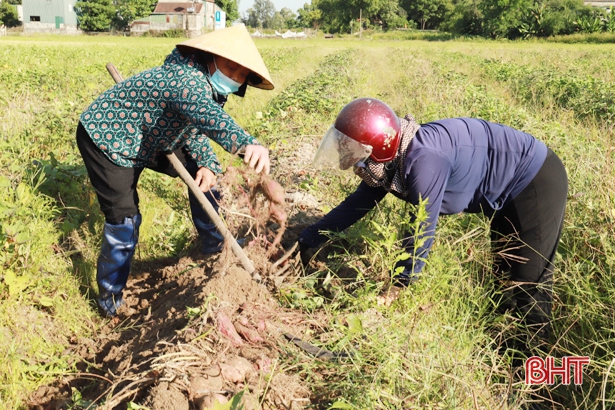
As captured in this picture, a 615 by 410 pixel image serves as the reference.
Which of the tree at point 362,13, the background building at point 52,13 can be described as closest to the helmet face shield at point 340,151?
the background building at point 52,13

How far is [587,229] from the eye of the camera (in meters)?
3.37

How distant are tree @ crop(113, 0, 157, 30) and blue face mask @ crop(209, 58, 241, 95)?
71.0m

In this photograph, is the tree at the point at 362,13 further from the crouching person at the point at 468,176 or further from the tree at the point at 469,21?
the crouching person at the point at 468,176

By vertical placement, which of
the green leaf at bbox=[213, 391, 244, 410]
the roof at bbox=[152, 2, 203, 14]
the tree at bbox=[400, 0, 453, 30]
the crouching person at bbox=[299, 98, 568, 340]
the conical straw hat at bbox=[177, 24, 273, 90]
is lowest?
the roof at bbox=[152, 2, 203, 14]

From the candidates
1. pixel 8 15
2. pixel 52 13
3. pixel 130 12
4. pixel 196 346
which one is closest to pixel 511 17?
pixel 130 12

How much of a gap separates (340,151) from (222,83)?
0.84 meters

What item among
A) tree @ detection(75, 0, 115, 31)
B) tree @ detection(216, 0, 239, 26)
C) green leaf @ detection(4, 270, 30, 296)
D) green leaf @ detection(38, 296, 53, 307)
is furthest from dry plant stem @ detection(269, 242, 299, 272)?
tree @ detection(216, 0, 239, 26)

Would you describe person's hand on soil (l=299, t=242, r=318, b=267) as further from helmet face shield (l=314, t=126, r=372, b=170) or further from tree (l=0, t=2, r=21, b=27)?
tree (l=0, t=2, r=21, b=27)

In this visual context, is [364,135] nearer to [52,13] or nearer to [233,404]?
[233,404]

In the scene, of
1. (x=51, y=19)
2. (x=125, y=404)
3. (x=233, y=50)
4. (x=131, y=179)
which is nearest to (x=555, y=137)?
(x=233, y=50)

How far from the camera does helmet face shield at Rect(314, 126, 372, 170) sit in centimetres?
262

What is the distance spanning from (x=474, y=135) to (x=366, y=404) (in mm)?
1610

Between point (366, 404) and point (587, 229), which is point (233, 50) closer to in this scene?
point (366, 404)

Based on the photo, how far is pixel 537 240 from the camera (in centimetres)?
288
